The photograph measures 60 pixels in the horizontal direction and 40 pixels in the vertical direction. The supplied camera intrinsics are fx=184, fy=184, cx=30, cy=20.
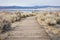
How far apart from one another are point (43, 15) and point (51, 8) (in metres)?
1.69

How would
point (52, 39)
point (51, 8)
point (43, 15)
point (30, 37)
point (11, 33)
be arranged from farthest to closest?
point (43, 15) → point (51, 8) → point (11, 33) → point (30, 37) → point (52, 39)

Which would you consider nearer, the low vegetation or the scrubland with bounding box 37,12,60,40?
the scrubland with bounding box 37,12,60,40

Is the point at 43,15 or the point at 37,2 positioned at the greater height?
the point at 37,2

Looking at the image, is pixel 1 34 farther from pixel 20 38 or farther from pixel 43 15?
pixel 43 15

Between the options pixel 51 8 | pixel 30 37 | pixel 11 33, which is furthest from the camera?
pixel 51 8

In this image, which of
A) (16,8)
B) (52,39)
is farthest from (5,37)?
(16,8)

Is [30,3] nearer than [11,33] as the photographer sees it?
No

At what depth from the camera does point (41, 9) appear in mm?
9297

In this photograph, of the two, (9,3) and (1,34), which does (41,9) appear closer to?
(9,3)

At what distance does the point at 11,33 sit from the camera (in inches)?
270

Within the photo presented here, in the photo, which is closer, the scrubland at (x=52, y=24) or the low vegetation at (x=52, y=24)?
the scrubland at (x=52, y=24)

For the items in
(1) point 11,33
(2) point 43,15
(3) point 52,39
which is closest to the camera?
(3) point 52,39

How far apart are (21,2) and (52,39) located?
4.02 meters

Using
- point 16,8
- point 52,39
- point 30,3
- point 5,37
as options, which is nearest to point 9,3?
point 16,8
